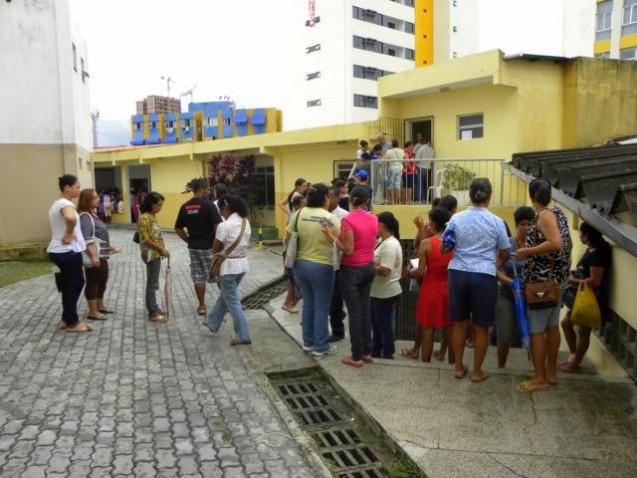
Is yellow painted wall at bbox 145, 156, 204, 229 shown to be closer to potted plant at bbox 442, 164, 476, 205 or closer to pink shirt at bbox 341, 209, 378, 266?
potted plant at bbox 442, 164, 476, 205

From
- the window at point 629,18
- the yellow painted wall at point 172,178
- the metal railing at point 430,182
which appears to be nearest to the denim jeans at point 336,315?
the metal railing at point 430,182

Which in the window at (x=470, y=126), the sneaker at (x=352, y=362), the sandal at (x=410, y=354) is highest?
the window at (x=470, y=126)

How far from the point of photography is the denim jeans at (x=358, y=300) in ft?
16.9

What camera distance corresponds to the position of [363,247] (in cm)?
513

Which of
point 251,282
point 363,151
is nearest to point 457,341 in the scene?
point 251,282

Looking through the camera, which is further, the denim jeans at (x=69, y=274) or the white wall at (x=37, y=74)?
the white wall at (x=37, y=74)

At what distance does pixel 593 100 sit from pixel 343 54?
44.8 meters

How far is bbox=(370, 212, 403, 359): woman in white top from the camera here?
5293mm

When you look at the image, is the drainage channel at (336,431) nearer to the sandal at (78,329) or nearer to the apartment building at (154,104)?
the sandal at (78,329)

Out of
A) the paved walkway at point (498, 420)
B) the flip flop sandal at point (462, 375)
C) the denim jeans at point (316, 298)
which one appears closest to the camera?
the paved walkway at point (498, 420)

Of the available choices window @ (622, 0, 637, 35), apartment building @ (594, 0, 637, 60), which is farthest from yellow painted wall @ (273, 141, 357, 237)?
window @ (622, 0, 637, 35)

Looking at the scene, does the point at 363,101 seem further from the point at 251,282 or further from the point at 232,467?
the point at 232,467

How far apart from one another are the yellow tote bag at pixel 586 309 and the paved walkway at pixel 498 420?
544 mm

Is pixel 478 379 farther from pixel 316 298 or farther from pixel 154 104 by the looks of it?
pixel 154 104
